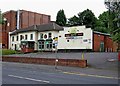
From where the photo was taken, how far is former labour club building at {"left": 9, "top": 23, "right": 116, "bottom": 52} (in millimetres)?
59344

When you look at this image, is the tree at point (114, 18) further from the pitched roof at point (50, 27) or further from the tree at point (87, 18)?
the tree at point (87, 18)

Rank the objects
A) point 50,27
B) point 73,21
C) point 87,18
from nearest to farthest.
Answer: point 50,27 < point 87,18 < point 73,21

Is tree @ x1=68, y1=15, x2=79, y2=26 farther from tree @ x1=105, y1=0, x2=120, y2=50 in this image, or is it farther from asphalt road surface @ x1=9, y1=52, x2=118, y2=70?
tree @ x1=105, y1=0, x2=120, y2=50

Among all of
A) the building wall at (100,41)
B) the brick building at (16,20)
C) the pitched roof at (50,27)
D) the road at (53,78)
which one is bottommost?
the road at (53,78)

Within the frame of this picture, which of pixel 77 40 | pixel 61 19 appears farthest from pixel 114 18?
pixel 61 19

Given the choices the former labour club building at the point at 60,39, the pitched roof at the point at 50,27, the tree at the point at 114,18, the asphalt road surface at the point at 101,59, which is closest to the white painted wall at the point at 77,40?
the former labour club building at the point at 60,39

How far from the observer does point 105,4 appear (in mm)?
24922

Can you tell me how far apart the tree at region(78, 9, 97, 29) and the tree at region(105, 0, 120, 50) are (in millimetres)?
65747

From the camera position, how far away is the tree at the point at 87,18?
92213mm

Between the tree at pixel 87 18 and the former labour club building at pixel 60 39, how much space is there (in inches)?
942

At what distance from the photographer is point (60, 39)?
64.5 meters

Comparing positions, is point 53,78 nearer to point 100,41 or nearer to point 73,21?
point 100,41

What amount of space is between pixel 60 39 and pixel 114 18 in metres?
40.3

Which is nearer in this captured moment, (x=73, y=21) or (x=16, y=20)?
(x=16, y=20)
